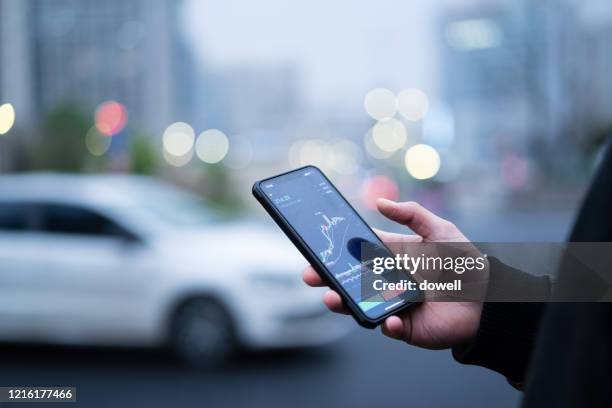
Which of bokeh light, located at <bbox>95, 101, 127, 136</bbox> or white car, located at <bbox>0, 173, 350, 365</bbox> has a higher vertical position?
bokeh light, located at <bbox>95, 101, 127, 136</bbox>

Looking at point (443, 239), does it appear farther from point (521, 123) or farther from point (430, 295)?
point (521, 123)

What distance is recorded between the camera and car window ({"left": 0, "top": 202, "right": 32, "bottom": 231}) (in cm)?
615

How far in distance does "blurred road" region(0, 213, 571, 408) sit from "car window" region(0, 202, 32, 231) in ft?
3.84

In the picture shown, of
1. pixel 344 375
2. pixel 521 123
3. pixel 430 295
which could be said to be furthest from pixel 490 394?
pixel 521 123

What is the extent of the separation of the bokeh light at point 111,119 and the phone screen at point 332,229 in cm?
957

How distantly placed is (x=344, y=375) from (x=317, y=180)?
3642 millimetres

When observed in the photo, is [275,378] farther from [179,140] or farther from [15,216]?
[179,140]

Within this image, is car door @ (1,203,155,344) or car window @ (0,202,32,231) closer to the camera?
car door @ (1,203,155,344)

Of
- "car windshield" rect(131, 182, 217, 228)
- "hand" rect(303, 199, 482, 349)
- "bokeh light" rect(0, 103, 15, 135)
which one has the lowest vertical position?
"car windshield" rect(131, 182, 217, 228)

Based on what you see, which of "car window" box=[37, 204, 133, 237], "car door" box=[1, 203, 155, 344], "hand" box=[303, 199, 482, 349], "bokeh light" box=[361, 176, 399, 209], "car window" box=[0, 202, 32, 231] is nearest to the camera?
"hand" box=[303, 199, 482, 349]

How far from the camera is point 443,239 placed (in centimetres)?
191

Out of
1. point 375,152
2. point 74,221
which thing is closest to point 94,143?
point 74,221

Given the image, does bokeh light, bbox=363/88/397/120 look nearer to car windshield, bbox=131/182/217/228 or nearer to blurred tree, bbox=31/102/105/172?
blurred tree, bbox=31/102/105/172

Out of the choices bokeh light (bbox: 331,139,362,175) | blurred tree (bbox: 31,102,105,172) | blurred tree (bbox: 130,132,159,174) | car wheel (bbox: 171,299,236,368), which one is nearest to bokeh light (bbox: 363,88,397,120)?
blurred tree (bbox: 130,132,159,174)
